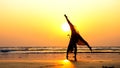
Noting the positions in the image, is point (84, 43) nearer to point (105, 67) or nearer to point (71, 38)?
point (71, 38)

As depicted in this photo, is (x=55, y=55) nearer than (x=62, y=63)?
No

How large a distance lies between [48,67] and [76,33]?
281 inches

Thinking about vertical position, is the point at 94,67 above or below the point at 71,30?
below

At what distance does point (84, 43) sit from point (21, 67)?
28.5ft

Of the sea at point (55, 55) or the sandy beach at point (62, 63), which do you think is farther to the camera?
the sea at point (55, 55)

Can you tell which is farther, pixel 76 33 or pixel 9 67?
pixel 76 33

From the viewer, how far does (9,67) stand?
72.2ft

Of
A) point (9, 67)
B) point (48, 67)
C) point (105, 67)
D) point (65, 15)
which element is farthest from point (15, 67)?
point (65, 15)

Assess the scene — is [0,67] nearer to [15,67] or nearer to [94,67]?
Result: [15,67]

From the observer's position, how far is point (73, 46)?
2878 centimetres

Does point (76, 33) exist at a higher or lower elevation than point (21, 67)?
higher

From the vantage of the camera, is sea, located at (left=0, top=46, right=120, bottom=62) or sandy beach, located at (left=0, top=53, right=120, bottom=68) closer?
sandy beach, located at (left=0, top=53, right=120, bottom=68)

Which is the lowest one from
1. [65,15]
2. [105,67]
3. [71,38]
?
A: [105,67]

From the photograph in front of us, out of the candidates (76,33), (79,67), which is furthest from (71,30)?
(79,67)
